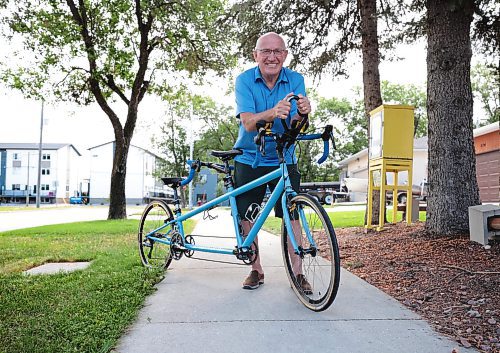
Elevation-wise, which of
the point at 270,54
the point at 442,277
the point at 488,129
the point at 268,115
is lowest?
the point at 442,277

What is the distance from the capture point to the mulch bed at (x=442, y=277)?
2.92 metres

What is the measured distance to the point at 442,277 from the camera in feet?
13.2

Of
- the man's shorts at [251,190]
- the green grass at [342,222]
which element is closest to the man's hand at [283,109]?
the man's shorts at [251,190]

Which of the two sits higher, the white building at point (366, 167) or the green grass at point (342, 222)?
the white building at point (366, 167)

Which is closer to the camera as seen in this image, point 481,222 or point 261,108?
point 261,108

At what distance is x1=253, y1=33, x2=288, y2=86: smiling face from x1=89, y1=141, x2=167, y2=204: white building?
58.9 meters

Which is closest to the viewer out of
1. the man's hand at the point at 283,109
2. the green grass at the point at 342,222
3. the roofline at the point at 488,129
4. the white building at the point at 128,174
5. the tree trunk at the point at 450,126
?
the man's hand at the point at 283,109

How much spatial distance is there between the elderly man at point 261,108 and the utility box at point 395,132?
12.6 feet

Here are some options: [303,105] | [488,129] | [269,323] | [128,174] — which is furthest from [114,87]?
[128,174]

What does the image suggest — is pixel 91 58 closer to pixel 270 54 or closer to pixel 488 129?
pixel 270 54

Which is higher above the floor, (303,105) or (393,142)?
(393,142)

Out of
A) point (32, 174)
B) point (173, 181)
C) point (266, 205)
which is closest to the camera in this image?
point (266, 205)

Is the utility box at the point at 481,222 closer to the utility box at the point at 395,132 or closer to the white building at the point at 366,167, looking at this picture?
the utility box at the point at 395,132

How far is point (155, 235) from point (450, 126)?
3761 millimetres
